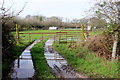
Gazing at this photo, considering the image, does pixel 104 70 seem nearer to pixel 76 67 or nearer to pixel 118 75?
pixel 118 75

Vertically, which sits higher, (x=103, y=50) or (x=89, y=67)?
(x=103, y=50)

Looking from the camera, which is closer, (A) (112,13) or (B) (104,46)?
(A) (112,13)

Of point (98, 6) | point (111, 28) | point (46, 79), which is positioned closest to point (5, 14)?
point (46, 79)

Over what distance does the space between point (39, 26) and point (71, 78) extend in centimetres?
5012

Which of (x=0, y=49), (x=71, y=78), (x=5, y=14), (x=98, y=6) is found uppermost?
(x=98, y=6)

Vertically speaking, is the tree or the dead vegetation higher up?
the tree

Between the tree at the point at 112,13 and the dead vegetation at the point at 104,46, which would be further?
the dead vegetation at the point at 104,46

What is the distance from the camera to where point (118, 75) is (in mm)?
5270

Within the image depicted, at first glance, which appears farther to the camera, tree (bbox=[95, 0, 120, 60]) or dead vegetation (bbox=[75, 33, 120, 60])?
dead vegetation (bbox=[75, 33, 120, 60])

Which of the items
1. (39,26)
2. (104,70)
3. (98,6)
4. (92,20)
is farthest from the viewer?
(39,26)

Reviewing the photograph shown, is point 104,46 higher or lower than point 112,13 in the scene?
lower

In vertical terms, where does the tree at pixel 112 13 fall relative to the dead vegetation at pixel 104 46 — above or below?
above

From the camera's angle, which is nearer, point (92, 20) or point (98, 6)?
point (98, 6)

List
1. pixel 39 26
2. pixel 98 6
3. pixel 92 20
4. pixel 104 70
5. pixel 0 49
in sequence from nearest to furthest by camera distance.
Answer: pixel 104 70 → pixel 0 49 → pixel 98 6 → pixel 92 20 → pixel 39 26
